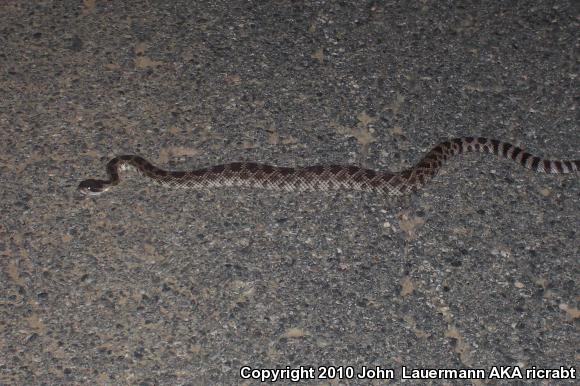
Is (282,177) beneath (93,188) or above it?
above

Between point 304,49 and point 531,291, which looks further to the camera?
point 304,49

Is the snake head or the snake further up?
the snake

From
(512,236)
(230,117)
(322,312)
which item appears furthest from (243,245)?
(512,236)

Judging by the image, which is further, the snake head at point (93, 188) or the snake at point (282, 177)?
the snake at point (282, 177)

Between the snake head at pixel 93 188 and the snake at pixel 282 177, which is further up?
the snake at pixel 282 177

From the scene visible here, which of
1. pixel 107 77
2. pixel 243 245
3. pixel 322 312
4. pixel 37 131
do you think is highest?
pixel 107 77

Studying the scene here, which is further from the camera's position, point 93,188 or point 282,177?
point 282,177

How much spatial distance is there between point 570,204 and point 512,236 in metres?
0.95

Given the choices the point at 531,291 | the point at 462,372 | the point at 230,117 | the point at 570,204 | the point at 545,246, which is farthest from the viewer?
the point at 230,117

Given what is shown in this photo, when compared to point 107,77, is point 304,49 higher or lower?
higher

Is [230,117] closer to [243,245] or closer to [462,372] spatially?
[243,245]

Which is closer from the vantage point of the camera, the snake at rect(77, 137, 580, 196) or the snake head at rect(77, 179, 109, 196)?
the snake head at rect(77, 179, 109, 196)

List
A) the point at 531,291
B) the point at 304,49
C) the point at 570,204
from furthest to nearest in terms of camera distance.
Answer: the point at 304,49
the point at 570,204
the point at 531,291

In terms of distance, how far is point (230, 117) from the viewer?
31.7ft
